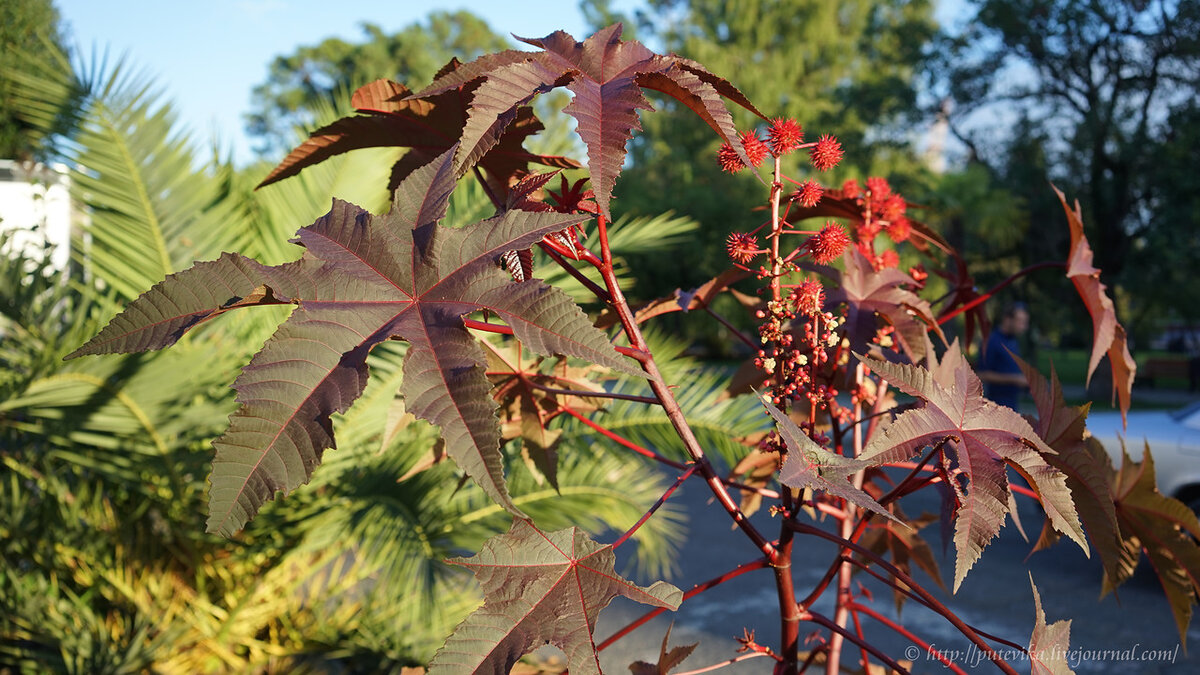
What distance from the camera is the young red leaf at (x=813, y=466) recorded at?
65 centimetres

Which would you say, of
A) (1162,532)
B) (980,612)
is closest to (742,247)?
(1162,532)

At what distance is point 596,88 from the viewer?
0.75m

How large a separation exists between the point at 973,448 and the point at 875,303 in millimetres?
274

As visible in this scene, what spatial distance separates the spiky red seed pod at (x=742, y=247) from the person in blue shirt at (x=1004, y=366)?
13.7 feet

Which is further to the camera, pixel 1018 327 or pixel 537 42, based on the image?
pixel 1018 327

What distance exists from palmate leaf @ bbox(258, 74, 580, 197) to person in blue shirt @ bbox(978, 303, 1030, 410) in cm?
429

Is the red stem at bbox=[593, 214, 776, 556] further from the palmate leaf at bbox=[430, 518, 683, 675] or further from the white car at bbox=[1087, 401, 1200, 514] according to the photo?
the white car at bbox=[1087, 401, 1200, 514]

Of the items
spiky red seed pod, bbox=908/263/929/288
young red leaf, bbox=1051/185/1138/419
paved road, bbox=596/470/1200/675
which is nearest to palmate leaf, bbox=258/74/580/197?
spiky red seed pod, bbox=908/263/929/288

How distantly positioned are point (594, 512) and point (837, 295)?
2002 millimetres

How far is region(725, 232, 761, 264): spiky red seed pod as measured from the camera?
89cm

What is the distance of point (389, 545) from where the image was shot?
2.59 m

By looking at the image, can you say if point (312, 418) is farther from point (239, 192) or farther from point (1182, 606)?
point (239, 192)

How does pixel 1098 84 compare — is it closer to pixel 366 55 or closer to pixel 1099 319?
pixel 1099 319

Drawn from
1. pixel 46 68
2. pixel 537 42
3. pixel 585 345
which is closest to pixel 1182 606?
pixel 585 345
